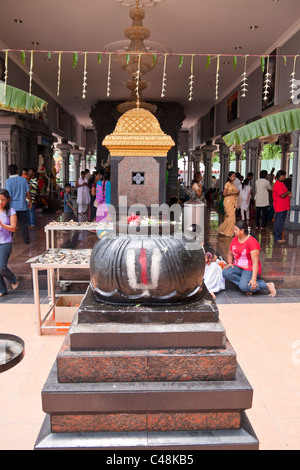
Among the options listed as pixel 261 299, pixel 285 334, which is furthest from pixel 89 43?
pixel 285 334

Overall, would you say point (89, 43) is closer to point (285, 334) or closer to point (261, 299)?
point (261, 299)

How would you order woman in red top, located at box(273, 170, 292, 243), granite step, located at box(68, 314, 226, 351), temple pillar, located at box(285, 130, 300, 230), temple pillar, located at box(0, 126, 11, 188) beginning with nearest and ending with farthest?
1. granite step, located at box(68, 314, 226, 351)
2. woman in red top, located at box(273, 170, 292, 243)
3. temple pillar, located at box(285, 130, 300, 230)
4. temple pillar, located at box(0, 126, 11, 188)

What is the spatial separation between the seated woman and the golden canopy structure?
1.57 m

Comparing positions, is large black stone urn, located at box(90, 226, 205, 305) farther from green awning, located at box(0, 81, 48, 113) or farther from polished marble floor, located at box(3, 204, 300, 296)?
polished marble floor, located at box(3, 204, 300, 296)

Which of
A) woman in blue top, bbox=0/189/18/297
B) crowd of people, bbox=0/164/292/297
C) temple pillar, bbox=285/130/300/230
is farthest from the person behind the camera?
temple pillar, bbox=285/130/300/230

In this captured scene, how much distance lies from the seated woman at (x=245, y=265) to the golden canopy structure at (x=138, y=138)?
1567mm

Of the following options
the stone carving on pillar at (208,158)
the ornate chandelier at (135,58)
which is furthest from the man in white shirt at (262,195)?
the stone carving on pillar at (208,158)

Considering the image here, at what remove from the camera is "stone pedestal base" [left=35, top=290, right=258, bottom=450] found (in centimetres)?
206

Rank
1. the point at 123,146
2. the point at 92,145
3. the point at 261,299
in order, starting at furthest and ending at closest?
the point at 92,145 → the point at 123,146 → the point at 261,299

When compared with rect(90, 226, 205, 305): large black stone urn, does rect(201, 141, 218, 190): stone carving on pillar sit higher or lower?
higher

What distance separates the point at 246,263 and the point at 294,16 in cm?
625

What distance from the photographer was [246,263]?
554 centimetres

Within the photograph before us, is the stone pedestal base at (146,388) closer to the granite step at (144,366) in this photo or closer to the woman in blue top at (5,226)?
the granite step at (144,366)

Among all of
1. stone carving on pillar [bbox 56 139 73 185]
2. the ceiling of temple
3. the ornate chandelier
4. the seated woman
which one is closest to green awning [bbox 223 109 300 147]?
the seated woman
